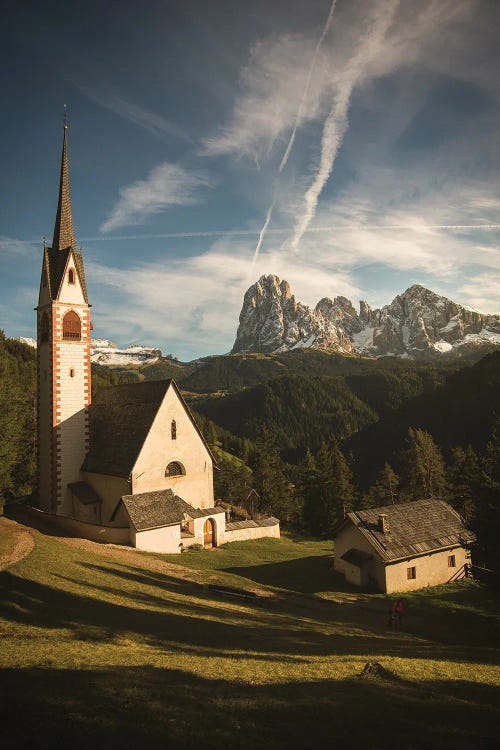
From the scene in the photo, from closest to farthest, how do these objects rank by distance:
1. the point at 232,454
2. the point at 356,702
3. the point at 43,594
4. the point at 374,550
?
the point at 356,702, the point at 43,594, the point at 374,550, the point at 232,454

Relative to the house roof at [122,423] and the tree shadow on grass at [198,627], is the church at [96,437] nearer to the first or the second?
the house roof at [122,423]

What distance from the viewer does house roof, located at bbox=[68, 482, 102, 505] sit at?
3519 cm

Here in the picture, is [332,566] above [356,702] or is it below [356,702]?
below

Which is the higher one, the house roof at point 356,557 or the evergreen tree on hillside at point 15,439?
the evergreen tree on hillside at point 15,439

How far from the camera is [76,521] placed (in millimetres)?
31828

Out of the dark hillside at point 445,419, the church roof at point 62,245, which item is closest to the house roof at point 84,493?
the church roof at point 62,245

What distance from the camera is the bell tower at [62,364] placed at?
36.5 metres

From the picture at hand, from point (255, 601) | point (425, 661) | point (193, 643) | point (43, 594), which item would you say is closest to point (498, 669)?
point (425, 661)

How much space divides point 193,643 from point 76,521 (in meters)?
19.0

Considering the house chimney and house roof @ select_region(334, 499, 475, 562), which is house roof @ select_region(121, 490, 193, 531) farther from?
the house chimney

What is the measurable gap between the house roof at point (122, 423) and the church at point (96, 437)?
0.09 meters

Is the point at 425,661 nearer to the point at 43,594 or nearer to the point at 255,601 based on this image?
the point at 255,601

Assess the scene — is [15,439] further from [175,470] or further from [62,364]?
[175,470]

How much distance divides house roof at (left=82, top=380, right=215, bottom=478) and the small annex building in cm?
1455
